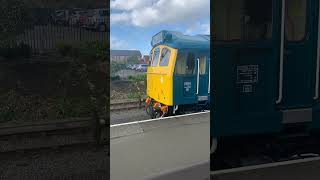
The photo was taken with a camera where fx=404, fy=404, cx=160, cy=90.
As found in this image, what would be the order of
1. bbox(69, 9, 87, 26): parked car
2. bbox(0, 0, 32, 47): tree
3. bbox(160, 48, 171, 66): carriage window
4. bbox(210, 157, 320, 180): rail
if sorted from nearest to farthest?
bbox(0, 0, 32, 47): tree, bbox(69, 9, 87, 26): parked car, bbox(160, 48, 171, 66): carriage window, bbox(210, 157, 320, 180): rail

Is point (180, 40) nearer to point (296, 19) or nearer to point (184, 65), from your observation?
point (184, 65)

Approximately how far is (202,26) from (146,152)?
0.82m

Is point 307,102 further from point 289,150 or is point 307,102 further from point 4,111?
point 4,111

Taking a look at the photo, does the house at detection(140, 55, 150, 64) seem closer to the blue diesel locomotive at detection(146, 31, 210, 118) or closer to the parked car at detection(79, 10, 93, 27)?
the blue diesel locomotive at detection(146, 31, 210, 118)

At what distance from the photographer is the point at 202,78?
8.29 feet

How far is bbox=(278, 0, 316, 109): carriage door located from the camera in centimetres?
339

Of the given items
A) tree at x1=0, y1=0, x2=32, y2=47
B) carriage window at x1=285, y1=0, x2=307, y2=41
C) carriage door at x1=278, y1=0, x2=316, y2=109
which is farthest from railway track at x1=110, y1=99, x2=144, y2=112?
carriage window at x1=285, y1=0, x2=307, y2=41

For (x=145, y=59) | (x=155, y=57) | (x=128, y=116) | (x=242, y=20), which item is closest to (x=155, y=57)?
(x=155, y=57)

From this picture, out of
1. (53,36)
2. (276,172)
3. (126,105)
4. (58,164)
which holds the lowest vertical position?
(276,172)

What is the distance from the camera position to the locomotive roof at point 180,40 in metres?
2.29

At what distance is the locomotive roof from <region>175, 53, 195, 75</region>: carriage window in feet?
A: 0.30

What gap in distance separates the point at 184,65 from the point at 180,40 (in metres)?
0.25

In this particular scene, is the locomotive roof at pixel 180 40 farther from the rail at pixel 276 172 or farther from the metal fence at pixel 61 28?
the rail at pixel 276 172

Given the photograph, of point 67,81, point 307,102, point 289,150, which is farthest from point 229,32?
point 67,81
